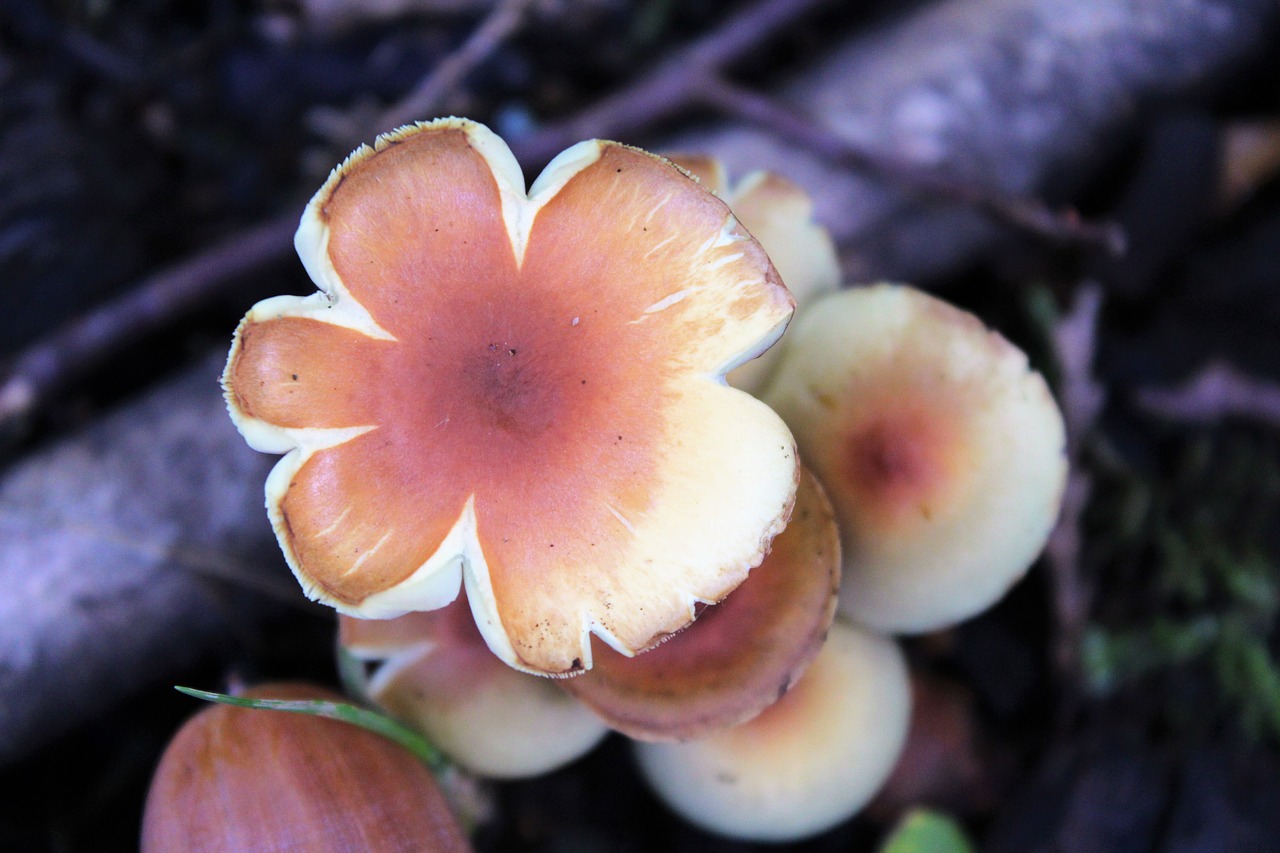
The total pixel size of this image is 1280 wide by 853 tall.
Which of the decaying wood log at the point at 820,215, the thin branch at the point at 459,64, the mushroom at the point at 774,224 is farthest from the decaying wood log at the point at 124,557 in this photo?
the mushroom at the point at 774,224

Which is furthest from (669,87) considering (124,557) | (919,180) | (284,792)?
(284,792)

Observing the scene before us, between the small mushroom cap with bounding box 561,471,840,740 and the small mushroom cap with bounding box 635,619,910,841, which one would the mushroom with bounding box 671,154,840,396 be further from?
the small mushroom cap with bounding box 635,619,910,841

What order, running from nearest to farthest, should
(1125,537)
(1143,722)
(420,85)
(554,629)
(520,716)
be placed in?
(554,629) < (520,716) < (1143,722) < (1125,537) < (420,85)

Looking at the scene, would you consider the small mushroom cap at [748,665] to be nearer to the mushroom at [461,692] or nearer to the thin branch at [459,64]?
the mushroom at [461,692]

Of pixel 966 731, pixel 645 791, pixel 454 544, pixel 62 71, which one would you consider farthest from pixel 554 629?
pixel 62 71

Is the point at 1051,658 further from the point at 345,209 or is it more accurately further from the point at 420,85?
Answer: the point at 420,85

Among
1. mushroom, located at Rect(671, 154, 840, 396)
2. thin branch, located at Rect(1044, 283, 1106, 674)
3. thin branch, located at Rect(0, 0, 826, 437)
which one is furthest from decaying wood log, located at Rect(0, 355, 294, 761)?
thin branch, located at Rect(1044, 283, 1106, 674)
